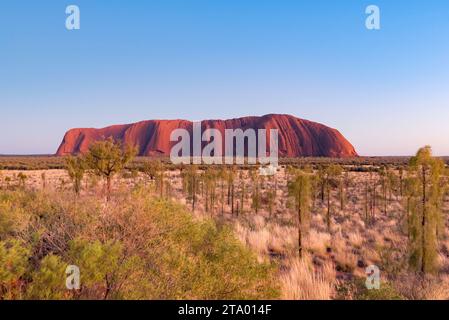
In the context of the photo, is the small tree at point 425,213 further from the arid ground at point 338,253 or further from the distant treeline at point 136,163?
the distant treeline at point 136,163

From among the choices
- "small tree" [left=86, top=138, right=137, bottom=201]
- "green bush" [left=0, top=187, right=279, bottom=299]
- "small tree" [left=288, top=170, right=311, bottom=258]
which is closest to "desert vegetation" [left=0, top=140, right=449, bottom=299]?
"green bush" [left=0, top=187, right=279, bottom=299]

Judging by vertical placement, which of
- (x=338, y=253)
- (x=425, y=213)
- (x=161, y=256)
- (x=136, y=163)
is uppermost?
→ (x=161, y=256)

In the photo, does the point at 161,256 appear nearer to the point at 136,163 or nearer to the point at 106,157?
the point at 106,157

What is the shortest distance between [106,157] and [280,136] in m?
153

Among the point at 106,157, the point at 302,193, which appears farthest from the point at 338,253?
the point at 106,157

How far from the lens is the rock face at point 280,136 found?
534ft

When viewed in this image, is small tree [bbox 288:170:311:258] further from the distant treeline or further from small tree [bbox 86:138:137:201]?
the distant treeline

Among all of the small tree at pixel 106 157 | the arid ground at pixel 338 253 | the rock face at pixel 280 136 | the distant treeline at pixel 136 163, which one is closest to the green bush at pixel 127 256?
the arid ground at pixel 338 253

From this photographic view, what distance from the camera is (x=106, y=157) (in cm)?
1588

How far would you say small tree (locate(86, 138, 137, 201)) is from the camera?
52.1ft

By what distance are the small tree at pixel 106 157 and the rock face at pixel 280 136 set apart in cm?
13745

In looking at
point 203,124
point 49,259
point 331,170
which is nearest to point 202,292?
point 49,259
